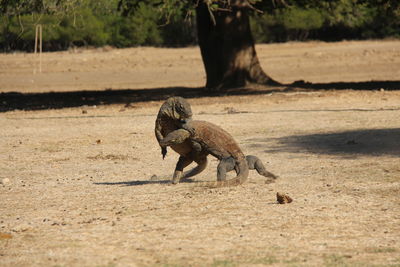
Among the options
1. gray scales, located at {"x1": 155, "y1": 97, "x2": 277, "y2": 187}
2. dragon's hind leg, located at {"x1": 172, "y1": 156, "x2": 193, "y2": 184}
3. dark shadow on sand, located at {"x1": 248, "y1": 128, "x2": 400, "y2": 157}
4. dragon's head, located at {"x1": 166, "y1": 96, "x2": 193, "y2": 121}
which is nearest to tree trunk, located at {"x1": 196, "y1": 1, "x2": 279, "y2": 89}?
dark shadow on sand, located at {"x1": 248, "y1": 128, "x2": 400, "y2": 157}

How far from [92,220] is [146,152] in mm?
4828

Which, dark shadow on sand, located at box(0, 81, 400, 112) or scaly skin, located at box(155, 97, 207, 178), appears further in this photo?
dark shadow on sand, located at box(0, 81, 400, 112)

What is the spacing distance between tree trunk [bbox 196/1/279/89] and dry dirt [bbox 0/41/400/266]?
1.12 meters

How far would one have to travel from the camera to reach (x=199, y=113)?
17.2 meters

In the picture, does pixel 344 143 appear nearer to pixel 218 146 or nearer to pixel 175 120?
pixel 218 146

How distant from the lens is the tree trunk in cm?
2212

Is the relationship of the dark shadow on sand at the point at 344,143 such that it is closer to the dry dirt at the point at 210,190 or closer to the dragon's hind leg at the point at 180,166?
the dry dirt at the point at 210,190

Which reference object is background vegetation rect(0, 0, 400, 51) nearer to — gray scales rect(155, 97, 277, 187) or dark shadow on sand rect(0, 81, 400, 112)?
dark shadow on sand rect(0, 81, 400, 112)

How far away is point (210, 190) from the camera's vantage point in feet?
28.1

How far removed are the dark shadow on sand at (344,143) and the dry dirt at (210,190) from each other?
0.03m

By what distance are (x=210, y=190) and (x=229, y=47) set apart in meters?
13.9

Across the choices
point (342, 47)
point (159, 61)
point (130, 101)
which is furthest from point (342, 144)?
point (342, 47)

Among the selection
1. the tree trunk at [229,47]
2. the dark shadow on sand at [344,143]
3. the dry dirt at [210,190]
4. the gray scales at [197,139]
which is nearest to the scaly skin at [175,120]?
the gray scales at [197,139]

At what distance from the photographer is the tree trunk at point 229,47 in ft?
72.6
